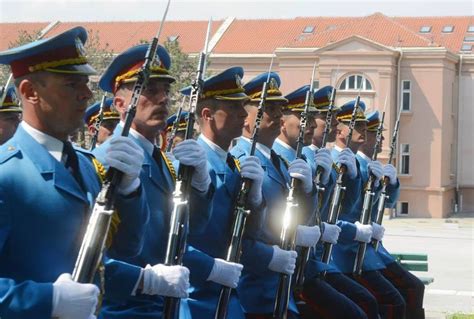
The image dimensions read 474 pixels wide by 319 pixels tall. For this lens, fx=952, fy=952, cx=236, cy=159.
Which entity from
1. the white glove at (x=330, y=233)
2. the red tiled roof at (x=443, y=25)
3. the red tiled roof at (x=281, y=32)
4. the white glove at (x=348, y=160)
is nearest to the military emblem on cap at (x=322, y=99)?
the white glove at (x=348, y=160)

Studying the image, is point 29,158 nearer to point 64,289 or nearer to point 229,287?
point 64,289

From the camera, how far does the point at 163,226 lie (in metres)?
4.48

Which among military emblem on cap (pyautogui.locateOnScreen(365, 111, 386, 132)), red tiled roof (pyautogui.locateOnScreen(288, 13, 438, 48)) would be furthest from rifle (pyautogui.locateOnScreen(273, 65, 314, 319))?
red tiled roof (pyautogui.locateOnScreen(288, 13, 438, 48))

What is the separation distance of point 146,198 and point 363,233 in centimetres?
413

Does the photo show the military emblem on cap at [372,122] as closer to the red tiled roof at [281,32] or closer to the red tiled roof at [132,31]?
the red tiled roof at [281,32]

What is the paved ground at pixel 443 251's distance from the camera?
12.5 m

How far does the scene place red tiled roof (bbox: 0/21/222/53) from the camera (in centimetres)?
4288

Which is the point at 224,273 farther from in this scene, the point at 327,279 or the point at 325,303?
the point at 327,279

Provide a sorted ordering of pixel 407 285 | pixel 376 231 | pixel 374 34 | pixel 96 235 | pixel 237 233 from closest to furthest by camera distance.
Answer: pixel 96 235
pixel 237 233
pixel 376 231
pixel 407 285
pixel 374 34

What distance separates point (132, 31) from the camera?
44500 mm

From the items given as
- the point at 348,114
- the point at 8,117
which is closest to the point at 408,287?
the point at 348,114

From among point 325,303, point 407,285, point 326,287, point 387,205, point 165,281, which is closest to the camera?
point 165,281

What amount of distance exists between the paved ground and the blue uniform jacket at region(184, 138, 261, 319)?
653 cm

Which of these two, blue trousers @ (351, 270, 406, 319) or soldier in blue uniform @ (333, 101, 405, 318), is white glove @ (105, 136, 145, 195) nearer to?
soldier in blue uniform @ (333, 101, 405, 318)
